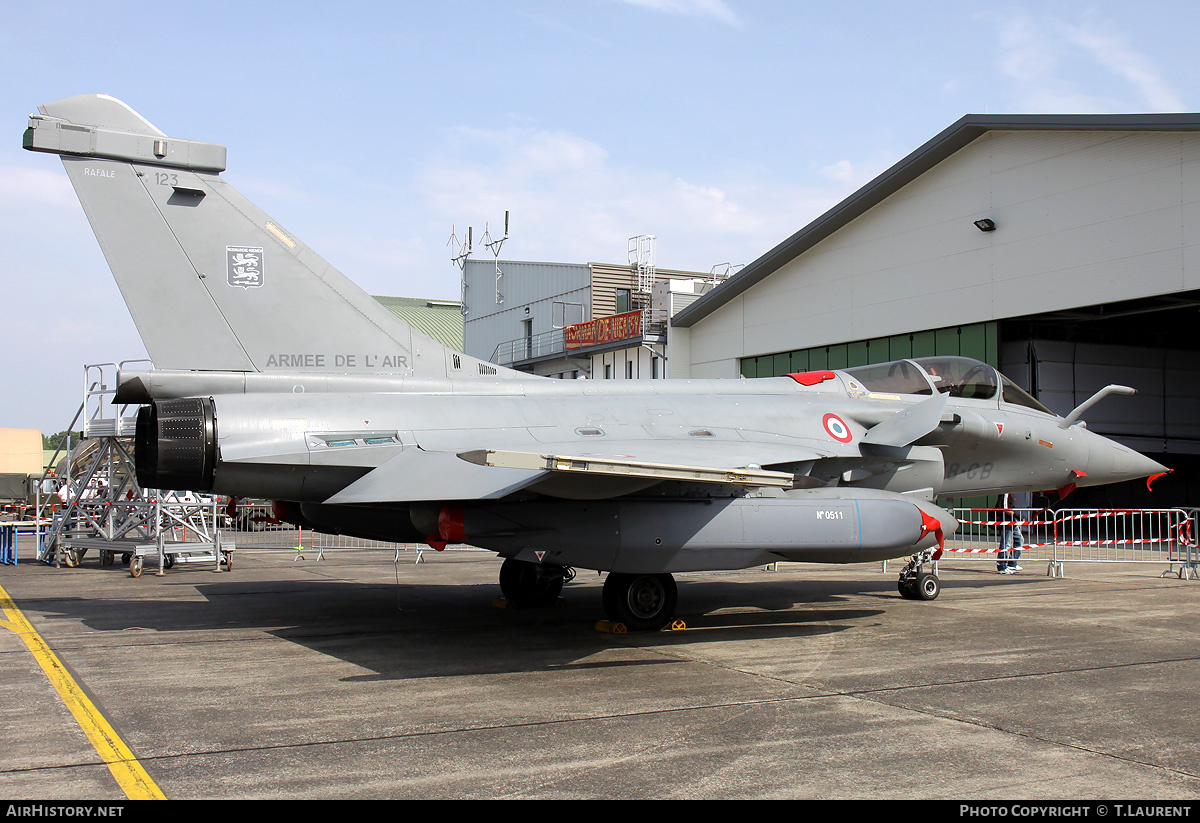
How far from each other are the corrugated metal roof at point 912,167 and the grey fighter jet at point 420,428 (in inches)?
457

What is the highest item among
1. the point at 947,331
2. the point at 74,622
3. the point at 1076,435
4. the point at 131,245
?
the point at 947,331

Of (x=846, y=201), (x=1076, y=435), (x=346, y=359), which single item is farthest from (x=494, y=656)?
(x=846, y=201)

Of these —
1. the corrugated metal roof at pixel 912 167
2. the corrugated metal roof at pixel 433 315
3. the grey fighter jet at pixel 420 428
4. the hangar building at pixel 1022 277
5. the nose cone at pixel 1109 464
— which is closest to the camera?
the grey fighter jet at pixel 420 428

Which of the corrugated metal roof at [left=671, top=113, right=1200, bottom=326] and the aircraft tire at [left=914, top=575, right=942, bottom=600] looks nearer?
the aircraft tire at [left=914, top=575, right=942, bottom=600]

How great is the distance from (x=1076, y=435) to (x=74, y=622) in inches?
455

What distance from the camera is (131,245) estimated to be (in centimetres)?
833

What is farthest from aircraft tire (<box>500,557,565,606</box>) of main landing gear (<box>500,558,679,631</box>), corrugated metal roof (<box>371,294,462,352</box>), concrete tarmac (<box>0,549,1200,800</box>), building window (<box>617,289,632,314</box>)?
corrugated metal roof (<box>371,294,462,352</box>)

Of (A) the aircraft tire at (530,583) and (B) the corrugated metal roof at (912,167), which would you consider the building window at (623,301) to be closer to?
(B) the corrugated metal roof at (912,167)

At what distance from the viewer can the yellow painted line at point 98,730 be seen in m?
4.22

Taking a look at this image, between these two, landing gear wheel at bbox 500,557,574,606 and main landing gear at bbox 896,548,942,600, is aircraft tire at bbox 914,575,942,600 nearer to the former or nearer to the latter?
main landing gear at bbox 896,548,942,600

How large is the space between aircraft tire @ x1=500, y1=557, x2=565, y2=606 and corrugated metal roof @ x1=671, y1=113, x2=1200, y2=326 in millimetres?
14735

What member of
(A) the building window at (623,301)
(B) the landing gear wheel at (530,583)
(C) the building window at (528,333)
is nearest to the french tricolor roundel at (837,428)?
(B) the landing gear wheel at (530,583)

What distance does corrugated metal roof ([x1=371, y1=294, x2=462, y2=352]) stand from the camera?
5144 cm
